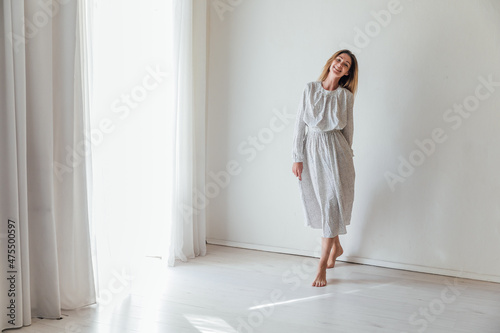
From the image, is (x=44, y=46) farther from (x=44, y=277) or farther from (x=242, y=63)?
(x=242, y=63)

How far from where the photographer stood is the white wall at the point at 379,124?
310 cm

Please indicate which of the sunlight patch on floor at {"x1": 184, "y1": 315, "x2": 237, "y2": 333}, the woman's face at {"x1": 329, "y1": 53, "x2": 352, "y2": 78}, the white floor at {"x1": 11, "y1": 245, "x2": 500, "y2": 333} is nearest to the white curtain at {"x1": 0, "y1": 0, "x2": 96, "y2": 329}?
the white floor at {"x1": 11, "y1": 245, "x2": 500, "y2": 333}

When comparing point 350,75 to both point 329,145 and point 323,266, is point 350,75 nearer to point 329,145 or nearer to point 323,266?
point 329,145

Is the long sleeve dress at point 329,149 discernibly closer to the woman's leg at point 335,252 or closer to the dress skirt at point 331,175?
the dress skirt at point 331,175

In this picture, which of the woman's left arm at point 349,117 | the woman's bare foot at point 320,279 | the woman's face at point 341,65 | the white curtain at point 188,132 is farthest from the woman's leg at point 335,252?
the woman's face at point 341,65

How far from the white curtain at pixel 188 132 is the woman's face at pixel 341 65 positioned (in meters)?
0.95

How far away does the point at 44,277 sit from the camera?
2.30m

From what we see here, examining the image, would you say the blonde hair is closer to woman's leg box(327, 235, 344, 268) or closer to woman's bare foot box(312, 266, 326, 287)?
woman's leg box(327, 235, 344, 268)

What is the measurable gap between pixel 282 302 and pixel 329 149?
0.91 m

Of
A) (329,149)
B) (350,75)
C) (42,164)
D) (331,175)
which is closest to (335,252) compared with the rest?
(331,175)

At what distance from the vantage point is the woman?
2.99 meters

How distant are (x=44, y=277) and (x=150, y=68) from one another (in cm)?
139

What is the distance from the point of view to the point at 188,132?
3424mm

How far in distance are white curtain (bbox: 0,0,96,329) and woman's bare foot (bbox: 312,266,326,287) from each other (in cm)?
121
